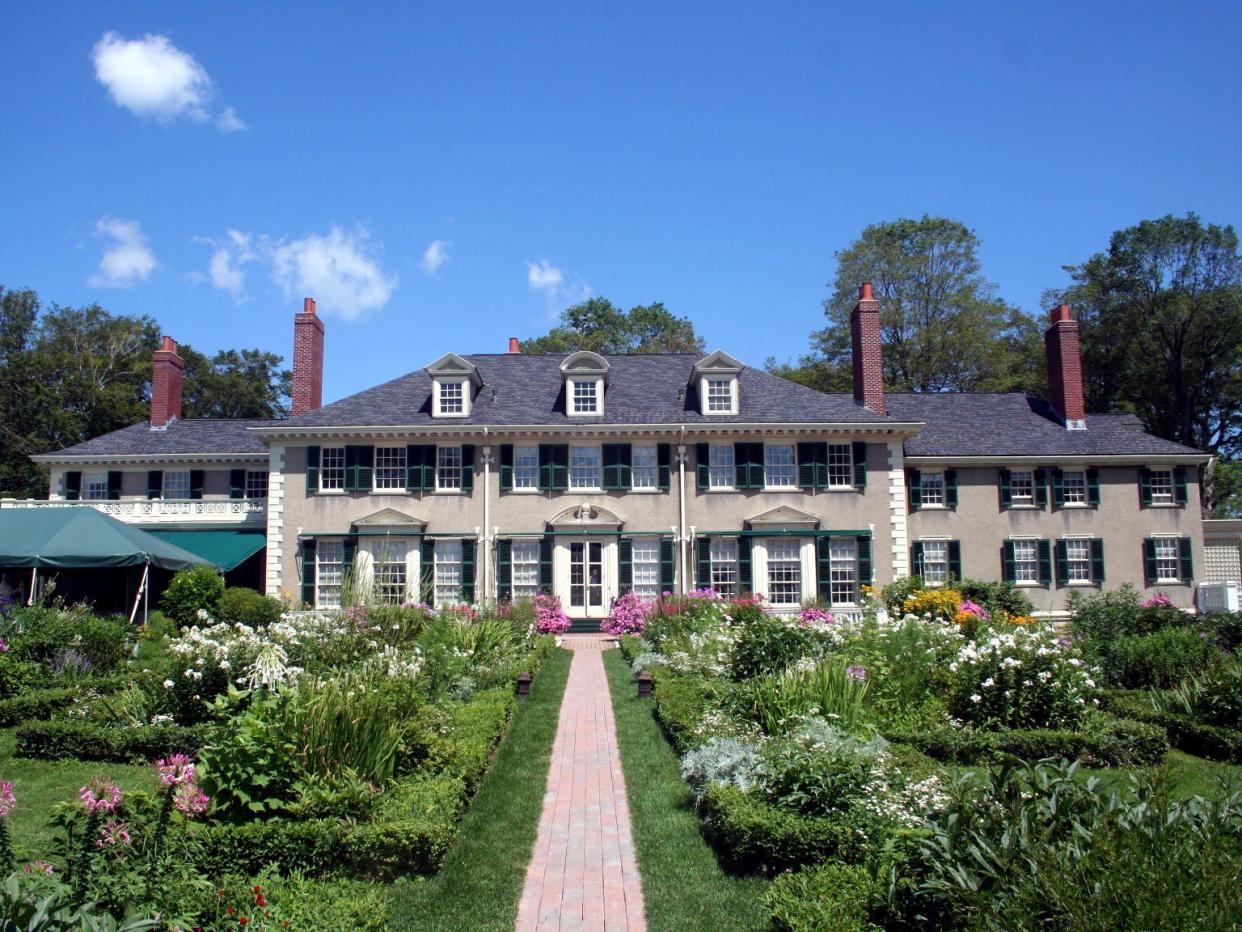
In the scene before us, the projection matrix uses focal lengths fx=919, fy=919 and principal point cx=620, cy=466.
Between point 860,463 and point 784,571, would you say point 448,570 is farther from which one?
point 860,463

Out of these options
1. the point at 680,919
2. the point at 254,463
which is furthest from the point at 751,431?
the point at 680,919

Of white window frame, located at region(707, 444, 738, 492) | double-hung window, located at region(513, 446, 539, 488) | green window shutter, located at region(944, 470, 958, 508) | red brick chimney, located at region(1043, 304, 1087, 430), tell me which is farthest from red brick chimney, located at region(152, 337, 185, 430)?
red brick chimney, located at region(1043, 304, 1087, 430)

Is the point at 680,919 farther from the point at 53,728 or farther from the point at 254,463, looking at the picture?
the point at 254,463

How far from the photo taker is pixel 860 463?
26.0 metres

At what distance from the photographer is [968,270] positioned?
42094 millimetres

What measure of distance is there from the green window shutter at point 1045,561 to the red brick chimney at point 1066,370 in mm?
4155

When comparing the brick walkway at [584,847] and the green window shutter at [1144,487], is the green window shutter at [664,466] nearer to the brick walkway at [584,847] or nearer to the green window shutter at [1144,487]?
the brick walkway at [584,847]

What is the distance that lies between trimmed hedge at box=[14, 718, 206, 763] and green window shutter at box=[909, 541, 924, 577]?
72.2 feet

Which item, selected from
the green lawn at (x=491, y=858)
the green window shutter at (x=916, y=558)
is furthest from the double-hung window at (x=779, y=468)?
the green lawn at (x=491, y=858)

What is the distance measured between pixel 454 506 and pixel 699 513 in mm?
6850

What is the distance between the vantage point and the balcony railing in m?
28.5

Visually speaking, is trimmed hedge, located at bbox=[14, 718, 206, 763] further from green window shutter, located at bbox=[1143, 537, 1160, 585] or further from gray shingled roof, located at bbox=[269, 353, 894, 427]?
green window shutter, located at bbox=[1143, 537, 1160, 585]

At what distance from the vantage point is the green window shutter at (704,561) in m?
25.2

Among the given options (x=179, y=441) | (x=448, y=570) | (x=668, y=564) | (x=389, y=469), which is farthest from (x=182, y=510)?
(x=668, y=564)
